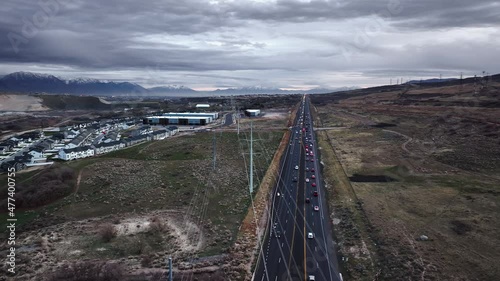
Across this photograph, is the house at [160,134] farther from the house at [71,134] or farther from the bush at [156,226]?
the bush at [156,226]

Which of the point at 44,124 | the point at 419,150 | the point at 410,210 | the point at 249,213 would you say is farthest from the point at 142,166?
the point at 44,124

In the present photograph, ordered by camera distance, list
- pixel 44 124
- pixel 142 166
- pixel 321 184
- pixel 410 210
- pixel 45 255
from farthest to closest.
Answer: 1. pixel 44 124
2. pixel 142 166
3. pixel 321 184
4. pixel 410 210
5. pixel 45 255

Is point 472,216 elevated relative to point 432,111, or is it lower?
lower

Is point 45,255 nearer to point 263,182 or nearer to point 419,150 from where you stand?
point 263,182

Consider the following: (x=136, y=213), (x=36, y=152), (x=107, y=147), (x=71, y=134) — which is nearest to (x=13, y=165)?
(x=36, y=152)

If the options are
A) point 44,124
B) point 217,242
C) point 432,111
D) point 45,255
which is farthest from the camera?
point 44,124

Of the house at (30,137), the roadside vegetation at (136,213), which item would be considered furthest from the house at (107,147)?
the house at (30,137)

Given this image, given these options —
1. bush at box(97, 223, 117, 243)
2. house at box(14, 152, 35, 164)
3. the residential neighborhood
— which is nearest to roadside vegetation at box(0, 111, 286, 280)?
bush at box(97, 223, 117, 243)
